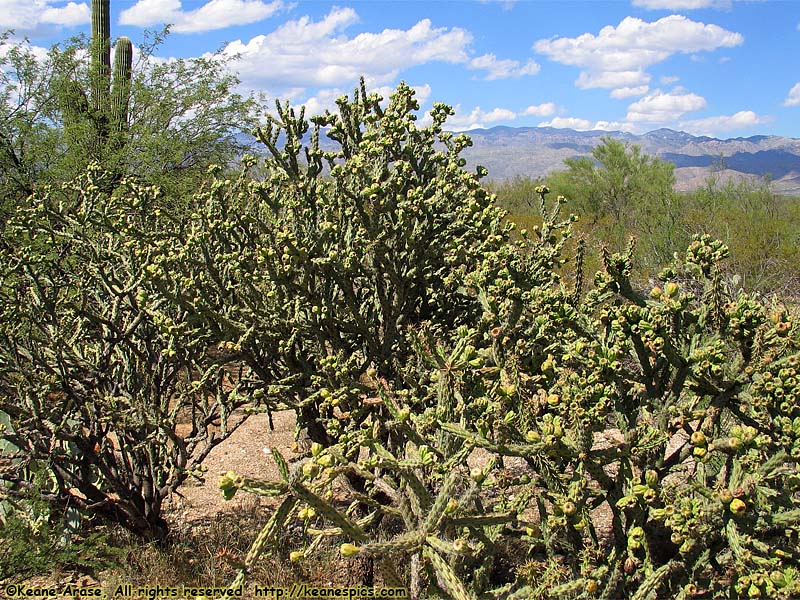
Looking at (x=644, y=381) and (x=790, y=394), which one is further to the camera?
(x=644, y=381)

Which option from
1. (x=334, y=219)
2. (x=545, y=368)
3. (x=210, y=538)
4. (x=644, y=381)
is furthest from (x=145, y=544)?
(x=644, y=381)

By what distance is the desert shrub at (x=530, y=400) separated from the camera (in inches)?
95.7

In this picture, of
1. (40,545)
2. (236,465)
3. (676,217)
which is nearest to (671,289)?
(40,545)

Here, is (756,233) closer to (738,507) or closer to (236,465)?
(236,465)

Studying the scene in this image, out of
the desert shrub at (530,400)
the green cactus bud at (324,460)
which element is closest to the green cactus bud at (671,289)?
the desert shrub at (530,400)

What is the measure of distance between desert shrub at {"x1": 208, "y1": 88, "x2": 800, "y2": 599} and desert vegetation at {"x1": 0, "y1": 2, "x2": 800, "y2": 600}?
16 mm

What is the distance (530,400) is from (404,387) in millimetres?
1329

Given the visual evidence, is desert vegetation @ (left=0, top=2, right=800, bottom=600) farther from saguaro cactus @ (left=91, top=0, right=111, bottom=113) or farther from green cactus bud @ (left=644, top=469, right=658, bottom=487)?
saguaro cactus @ (left=91, top=0, right=111, bottom=113)

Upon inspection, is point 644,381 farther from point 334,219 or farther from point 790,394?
point 334,219

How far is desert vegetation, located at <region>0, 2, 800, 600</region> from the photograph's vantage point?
2518 mm

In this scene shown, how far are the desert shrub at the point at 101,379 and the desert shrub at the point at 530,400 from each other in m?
0.62

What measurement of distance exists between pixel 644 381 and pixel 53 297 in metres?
3.63

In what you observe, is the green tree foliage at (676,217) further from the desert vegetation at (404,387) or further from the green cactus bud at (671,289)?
the green cactus bud at (671,289)

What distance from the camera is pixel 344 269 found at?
12.0ft
